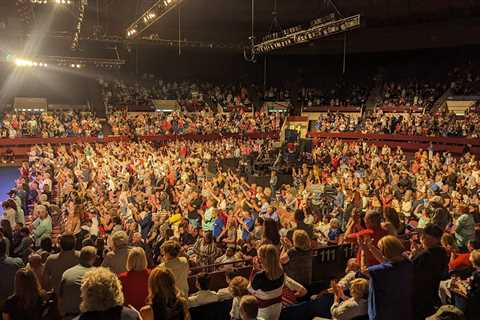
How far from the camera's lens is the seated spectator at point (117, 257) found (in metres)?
4.38

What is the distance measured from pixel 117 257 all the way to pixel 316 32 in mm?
13194

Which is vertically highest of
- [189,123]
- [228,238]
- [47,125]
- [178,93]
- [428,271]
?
[178,93]

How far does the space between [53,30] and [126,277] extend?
70.4 feet

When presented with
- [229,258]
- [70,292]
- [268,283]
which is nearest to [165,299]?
[268,283]

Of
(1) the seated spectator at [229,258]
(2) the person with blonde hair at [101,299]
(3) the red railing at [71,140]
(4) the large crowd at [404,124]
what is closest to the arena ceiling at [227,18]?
(4) the large crowd at [404,124]

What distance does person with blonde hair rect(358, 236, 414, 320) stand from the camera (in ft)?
10.9

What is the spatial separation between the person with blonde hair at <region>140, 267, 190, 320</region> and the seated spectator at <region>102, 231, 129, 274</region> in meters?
1.41

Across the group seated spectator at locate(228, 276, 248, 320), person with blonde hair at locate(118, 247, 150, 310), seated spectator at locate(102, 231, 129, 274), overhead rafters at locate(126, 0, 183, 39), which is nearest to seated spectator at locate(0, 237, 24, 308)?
seated spectator at locate(102, 231, 129, 274)

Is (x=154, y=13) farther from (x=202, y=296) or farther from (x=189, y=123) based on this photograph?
(x=202, y=296)

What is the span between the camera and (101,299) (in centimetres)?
265

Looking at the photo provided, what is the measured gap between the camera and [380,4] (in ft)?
76.1

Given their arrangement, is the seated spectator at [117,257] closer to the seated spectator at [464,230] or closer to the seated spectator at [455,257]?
the seated spectator at [455,257]

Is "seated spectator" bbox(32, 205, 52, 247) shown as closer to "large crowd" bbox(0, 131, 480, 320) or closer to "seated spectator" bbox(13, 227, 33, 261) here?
"large crowd" bbox(0, 131, 480, 320)

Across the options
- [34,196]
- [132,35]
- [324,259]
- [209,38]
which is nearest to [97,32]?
[132,35]
